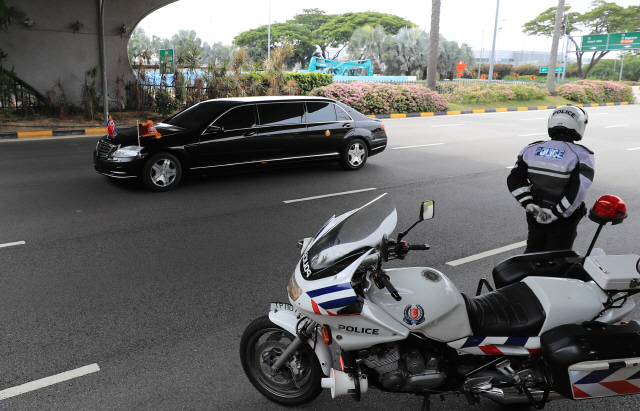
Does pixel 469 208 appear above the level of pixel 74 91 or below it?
below

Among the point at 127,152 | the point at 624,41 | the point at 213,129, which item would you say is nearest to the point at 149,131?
the point at 127,152

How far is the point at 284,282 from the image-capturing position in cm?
521

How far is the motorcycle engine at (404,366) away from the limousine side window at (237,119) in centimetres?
708

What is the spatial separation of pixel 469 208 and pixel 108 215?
5.44 m

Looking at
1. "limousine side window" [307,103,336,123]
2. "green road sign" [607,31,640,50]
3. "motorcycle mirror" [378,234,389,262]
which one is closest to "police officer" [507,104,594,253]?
"motorcycle mirror" [378,234,389,262]

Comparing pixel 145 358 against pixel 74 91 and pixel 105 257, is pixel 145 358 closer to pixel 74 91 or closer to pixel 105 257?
pixel 105 257

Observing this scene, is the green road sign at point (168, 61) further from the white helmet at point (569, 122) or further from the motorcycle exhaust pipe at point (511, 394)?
the motorcycle exhaust pipe at point (511, 394)

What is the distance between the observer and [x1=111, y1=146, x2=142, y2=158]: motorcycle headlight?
8.60 metres

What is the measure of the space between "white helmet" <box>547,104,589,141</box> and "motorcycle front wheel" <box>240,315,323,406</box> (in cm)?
259

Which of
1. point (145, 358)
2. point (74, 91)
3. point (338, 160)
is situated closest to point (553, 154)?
point (145, 358)

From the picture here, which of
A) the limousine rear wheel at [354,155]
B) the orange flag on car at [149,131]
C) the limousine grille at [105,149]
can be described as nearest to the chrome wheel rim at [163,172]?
the orange flag on car at [149,131]

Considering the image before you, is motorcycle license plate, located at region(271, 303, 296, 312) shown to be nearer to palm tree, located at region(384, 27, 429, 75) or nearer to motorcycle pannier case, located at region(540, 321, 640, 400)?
motorcycle pannier case, located at region(540, 321, 640, 400)

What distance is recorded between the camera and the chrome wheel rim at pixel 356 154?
10914 mm

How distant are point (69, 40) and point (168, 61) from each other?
11.5 feet
